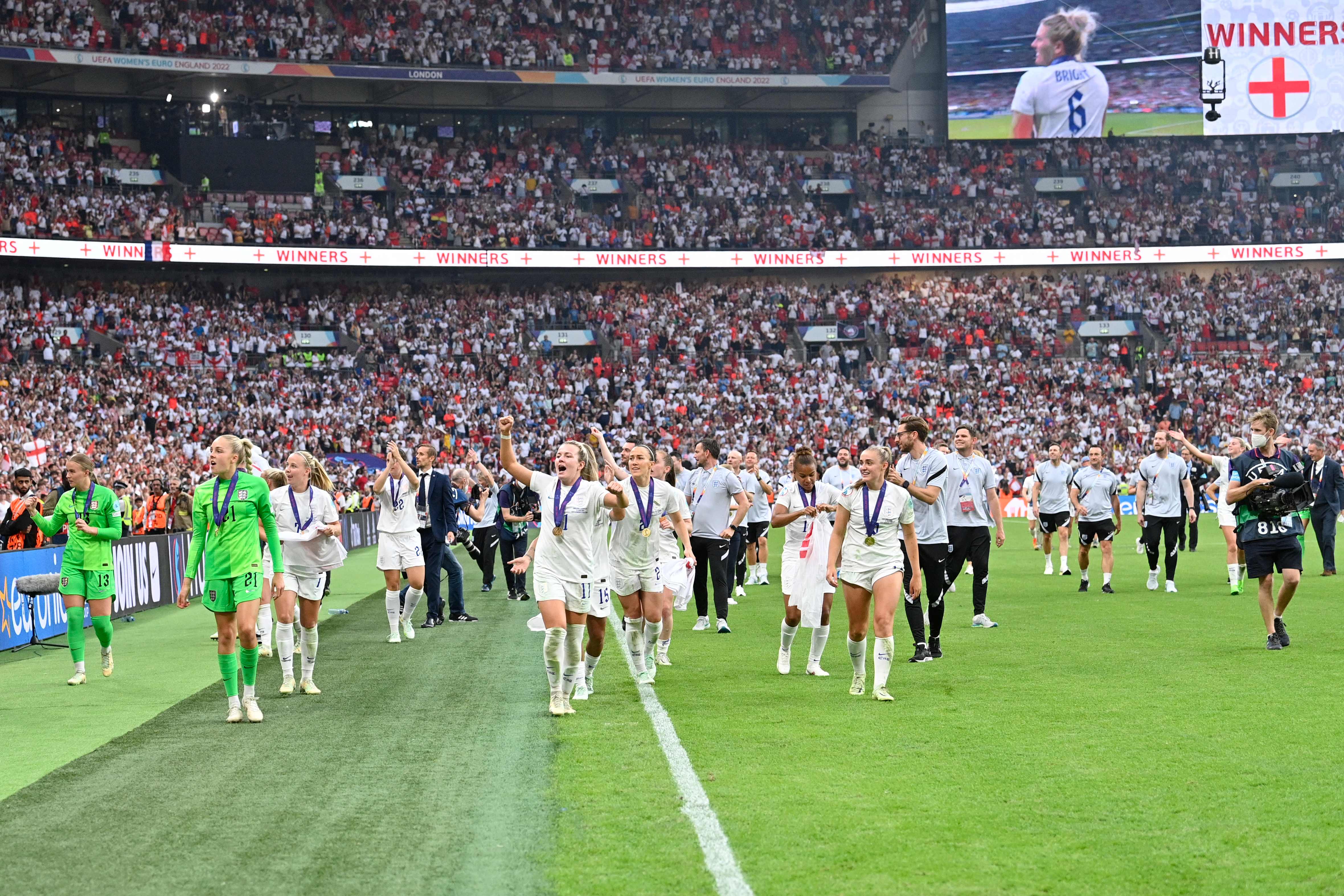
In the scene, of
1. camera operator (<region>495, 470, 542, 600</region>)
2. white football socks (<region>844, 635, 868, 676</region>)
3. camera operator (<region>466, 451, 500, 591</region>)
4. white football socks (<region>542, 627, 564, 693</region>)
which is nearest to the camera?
white football socks (<region>542, 627, 564, 693</region>)

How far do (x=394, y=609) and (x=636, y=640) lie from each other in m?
4.84

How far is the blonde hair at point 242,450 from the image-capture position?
10.3 metres

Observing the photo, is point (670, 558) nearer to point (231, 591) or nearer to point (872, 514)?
point (872, 514)

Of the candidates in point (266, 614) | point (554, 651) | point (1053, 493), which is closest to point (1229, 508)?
point (1053, 493)

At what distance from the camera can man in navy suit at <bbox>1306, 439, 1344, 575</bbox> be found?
1934 cm

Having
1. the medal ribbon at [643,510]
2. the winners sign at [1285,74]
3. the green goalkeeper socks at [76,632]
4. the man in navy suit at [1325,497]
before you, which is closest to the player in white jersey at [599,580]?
the medal ribbon at [643,510]

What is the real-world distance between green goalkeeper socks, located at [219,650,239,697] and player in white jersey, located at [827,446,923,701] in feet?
14.3

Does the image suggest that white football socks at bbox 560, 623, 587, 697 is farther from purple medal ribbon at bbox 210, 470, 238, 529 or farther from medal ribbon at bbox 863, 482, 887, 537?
purple medal ribbon at bbox 210, 470, 238, 529

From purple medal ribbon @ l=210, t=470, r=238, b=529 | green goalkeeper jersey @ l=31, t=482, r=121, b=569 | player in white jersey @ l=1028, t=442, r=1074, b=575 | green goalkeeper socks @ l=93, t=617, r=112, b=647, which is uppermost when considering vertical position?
purple medal ribbon @ l=210, t=470, r=238, b=529

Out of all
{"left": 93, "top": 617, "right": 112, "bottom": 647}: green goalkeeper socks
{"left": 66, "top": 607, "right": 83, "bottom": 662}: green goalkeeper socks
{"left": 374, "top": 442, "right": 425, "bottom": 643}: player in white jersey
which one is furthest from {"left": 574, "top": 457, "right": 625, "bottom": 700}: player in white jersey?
{"left": 66, "top": 607, "right": 83, "bottom": 662}: green goalkeeper socks

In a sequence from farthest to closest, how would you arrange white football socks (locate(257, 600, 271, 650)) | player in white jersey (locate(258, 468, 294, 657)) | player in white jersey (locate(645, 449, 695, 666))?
white football socks (locate(257, 600, 271, 650)), player in white jersey (locate(258, 468, 294, 657)), player in white jersey (locate(645, 449, 695, 666))

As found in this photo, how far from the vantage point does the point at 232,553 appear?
33.7 feet

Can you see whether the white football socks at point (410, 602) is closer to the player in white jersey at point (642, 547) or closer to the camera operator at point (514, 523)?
the camera operator at point (514, 523)

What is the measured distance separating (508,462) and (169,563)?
44.9ft
